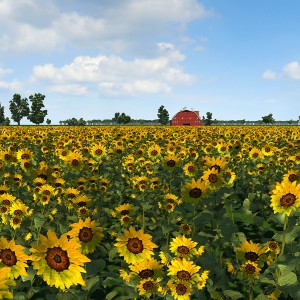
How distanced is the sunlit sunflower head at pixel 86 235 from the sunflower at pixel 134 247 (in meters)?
0.23

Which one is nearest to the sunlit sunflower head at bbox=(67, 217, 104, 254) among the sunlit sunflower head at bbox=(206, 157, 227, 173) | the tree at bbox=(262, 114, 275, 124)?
the sunlit sunflower head at bbox=(206, 157, 227, 173)

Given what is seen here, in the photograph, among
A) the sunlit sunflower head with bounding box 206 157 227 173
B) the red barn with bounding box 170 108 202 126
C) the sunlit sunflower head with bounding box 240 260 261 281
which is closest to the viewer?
the sunlit sunflower head with bounding box 240 260 261 281

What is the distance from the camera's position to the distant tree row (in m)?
128

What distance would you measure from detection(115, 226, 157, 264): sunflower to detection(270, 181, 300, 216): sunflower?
5.47ft

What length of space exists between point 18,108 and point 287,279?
143037 mm

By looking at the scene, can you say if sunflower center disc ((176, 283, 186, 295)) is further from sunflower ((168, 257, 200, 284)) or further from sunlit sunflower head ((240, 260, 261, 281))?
sunlit sunflower head ((240, 260, 261, 281))

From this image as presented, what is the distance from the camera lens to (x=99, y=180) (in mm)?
9352

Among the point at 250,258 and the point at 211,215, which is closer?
the point at 250,258

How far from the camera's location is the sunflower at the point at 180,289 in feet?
11.8

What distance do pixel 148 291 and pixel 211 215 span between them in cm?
212

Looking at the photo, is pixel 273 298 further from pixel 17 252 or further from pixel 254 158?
pixel 254 158

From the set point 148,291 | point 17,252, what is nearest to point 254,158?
point 148,291

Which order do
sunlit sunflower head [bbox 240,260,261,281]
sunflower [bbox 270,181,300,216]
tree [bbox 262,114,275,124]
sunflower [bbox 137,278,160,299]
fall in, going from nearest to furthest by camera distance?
sunflower [bbox 137,278,160,299]
sunlit sunflower head [bbox 240,260,261,281]
sunflower [bbox 270,181,300,216]
tree [bbox 262,114,275,124]

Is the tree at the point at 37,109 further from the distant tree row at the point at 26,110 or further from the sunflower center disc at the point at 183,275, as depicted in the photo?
the sunflower center disc at the point at 183,275
